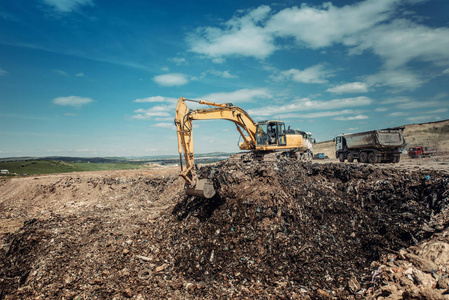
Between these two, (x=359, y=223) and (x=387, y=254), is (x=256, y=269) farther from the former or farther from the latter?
(x=359, y=223)

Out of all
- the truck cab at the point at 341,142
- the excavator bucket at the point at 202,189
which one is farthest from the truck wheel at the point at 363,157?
the excavator bucket at the point at 202,189

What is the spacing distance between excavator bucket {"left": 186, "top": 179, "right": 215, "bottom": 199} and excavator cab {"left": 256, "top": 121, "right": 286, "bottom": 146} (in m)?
6.10

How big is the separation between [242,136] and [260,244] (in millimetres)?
7777

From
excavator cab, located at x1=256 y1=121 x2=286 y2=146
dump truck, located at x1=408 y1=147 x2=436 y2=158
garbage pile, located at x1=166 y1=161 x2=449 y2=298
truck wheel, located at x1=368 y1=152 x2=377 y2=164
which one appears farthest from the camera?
dump truck, located at x1=408 y1=147 x2=436 y2=158

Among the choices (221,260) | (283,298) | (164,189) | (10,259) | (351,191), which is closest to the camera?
(283,298)

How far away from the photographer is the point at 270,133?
43.7 feet

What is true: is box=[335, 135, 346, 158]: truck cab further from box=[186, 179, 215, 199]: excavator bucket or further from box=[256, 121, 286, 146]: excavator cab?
box=[186, 179, 215, 199]: excavator bucket

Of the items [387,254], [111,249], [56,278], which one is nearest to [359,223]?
[387,254]

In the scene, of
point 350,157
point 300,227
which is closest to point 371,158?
point 350,157

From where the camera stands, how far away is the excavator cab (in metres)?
13.1

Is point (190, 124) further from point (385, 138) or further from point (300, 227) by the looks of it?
point (385, 138)

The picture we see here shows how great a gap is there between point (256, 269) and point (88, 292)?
12.4ft

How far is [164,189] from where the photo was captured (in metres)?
13.0

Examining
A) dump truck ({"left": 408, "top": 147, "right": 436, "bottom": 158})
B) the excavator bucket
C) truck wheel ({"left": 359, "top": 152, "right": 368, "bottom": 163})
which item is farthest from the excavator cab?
Answer: dump truck ({"left": 408, "top": 147, "right": 436, "bottom": 158})
